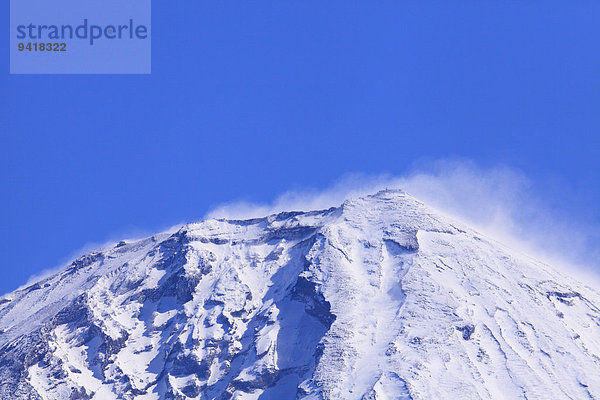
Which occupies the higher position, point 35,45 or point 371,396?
point 35,45

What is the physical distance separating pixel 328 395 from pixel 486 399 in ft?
87.0

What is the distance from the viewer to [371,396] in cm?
19550

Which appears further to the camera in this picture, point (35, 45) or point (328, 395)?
point (328, 395)

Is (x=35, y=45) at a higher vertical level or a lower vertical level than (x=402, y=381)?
higher

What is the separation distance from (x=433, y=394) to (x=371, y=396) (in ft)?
35.1

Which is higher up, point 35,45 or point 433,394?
point 35,45

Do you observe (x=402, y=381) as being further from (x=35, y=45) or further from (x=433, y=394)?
(x=35, y=45)

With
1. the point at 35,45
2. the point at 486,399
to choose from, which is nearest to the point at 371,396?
the point at 486,399

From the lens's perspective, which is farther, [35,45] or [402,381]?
[402,381]

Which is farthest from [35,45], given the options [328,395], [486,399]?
[486,399]

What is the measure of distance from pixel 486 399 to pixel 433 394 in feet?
30.7

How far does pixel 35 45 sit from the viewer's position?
16525 centimetres

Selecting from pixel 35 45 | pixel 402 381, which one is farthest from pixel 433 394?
pixel 35 45

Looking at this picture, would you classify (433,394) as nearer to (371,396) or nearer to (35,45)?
(371,396)
